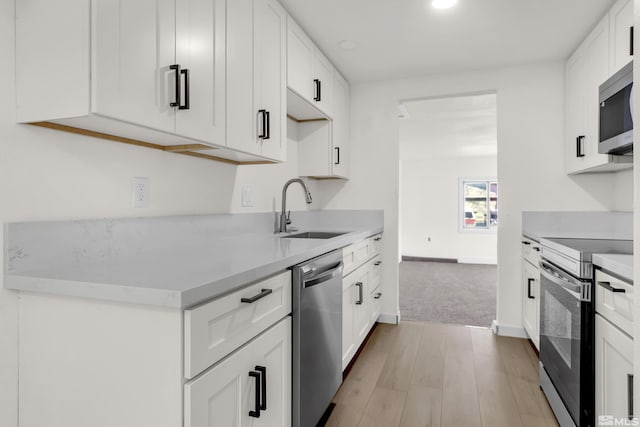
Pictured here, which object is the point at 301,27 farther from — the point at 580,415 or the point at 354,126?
the point at 580,415

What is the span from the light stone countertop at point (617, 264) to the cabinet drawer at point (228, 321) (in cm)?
120

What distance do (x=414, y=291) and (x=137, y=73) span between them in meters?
4.38

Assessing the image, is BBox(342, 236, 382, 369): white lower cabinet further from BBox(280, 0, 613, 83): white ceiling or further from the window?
the window

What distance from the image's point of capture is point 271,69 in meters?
1.97

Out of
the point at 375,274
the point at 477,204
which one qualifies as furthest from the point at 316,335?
the point at 477,204

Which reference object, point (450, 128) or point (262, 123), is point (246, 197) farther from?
point (450, 128)

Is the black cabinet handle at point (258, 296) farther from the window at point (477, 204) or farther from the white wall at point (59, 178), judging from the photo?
the window at point (477, 204)

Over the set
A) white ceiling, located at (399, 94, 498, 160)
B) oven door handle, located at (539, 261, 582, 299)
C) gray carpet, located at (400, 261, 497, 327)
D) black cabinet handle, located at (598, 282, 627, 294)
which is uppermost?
white ceiling, located at (399, 94, 498, 160)

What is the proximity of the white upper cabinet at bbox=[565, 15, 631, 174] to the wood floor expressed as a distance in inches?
56.7

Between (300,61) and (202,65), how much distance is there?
43.3 inches

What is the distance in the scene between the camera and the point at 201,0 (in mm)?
1400

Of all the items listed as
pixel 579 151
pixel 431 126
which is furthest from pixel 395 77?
pixel 431 126

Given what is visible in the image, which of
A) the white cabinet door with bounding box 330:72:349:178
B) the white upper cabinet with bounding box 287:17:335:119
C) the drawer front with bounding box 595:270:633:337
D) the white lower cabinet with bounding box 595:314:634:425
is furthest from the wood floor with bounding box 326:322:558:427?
the white upper cabinet with bounding box 287:17:335:119

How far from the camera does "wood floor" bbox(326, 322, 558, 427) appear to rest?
1870 millimetres
